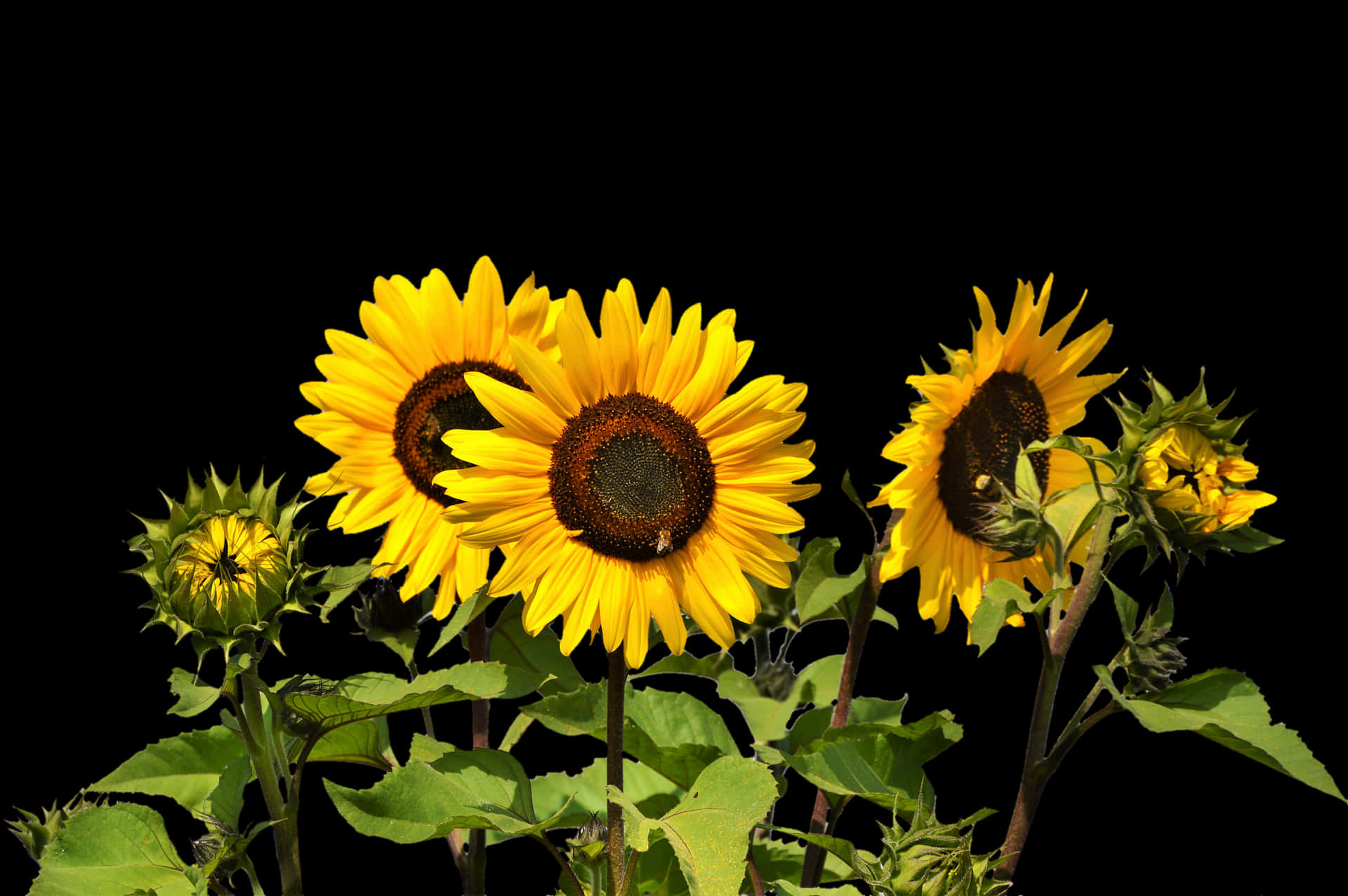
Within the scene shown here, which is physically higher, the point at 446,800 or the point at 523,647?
the point at 523,647

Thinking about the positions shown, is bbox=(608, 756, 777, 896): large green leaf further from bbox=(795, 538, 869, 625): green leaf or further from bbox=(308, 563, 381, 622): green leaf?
bbox=(308, 563, 381, 622): green leaf

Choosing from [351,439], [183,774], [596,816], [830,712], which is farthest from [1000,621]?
[183,774]

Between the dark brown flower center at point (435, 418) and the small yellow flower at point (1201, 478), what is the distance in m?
1.25

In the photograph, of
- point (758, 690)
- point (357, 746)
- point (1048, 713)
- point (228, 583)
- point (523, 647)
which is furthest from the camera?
point (758, 690)

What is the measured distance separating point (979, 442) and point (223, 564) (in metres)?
1.47

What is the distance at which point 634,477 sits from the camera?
9.26 ft

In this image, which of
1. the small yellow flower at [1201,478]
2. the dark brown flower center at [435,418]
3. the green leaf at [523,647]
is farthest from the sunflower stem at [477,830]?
the small yellow flower at [1201,478]

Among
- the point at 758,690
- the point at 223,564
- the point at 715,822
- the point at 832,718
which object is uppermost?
the point at 223,564

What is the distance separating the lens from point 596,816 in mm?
3162

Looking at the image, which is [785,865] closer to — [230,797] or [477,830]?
[477,830]

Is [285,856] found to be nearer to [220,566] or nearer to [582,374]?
[220,566]

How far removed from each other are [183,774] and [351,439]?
79cm

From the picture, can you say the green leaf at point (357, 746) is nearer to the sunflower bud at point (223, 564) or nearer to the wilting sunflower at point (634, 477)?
the sunflower bud at point (223, 564)

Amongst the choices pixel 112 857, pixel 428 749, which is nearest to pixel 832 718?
pixel 428 749
